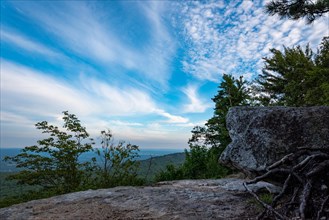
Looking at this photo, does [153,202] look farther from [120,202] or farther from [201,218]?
[201,218]

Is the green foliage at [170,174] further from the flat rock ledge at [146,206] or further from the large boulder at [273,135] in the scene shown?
the large boulder at [273,135]

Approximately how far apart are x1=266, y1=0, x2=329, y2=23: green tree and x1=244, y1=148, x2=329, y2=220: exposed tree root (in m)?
6.92

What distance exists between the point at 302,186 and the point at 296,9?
24.9 feet

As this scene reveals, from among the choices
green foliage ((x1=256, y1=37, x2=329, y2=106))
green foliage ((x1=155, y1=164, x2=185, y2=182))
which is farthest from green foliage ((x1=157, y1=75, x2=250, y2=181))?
green foliage ((x1=256, y1=37, x2=329, y2=106))

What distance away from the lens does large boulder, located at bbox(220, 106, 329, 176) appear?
380 centimetres

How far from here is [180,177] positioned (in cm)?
1136

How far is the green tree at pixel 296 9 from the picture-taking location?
841 cm

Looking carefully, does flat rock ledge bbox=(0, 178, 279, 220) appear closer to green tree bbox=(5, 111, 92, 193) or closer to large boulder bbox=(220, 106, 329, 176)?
large boulder bbox=(220, 106, 329, 176)

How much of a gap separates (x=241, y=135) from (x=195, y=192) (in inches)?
86.5

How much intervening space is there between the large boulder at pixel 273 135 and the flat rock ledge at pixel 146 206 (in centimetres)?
72

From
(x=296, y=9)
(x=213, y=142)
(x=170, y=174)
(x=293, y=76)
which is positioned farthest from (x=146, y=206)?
(x=293, y=76)

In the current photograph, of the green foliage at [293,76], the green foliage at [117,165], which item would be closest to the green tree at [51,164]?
the green foliage at [117,165]

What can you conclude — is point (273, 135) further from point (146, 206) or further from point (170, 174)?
point (170, 174)

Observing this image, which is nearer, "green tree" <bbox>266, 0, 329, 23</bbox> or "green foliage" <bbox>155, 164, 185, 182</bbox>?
"green tree" <bbox>266, 0, 329, 23</bbox>
